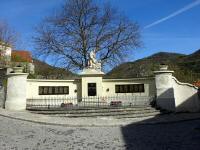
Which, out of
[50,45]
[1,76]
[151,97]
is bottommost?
[151,97]

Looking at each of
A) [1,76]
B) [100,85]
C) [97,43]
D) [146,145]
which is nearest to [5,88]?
[1,76]

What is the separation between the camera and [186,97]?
2188 cm

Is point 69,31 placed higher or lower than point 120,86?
higher

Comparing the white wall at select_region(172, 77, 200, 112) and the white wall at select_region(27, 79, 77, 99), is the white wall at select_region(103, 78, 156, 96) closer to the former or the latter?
the white wall at select_region(172, 77, 200, 112)

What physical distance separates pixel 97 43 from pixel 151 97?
13289 millimetres

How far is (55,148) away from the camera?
399 inches

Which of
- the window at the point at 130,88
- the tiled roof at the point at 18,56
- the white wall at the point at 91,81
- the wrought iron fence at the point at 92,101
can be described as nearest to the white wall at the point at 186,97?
the wrought iron fence at the point at 92,101

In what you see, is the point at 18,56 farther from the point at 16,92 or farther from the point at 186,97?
the point at 186,97

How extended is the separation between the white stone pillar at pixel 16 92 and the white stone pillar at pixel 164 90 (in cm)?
911

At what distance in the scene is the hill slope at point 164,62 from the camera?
120ft

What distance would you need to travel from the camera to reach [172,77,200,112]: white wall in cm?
2148

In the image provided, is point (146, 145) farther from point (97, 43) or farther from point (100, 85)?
point (97, 43)

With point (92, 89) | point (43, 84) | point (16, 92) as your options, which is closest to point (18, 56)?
point (43, 84)

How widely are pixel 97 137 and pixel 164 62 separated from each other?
22.7 m
